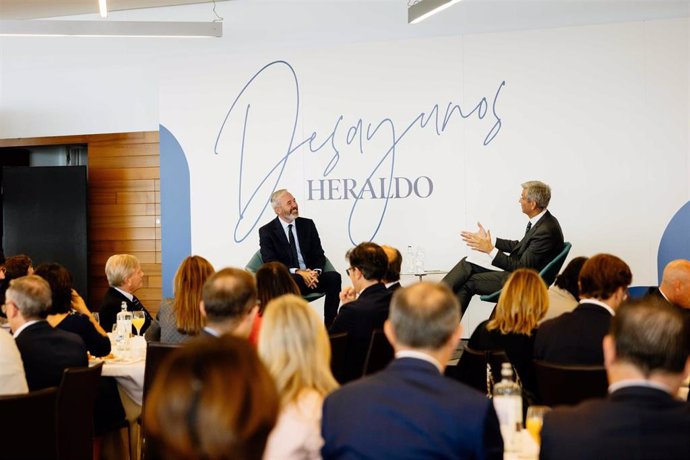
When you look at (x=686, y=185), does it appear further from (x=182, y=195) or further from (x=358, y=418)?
(x=358, y=418)

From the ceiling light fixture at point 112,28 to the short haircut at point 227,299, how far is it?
540 centimetres

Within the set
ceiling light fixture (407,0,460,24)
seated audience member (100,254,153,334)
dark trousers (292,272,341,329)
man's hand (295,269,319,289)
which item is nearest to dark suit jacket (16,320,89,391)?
seated audience member (100,254,153,334)

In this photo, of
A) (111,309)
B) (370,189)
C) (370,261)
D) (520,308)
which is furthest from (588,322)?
(370,189)

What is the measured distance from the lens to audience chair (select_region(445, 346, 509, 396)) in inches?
157

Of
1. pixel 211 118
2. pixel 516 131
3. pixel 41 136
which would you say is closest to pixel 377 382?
pixel 516 131

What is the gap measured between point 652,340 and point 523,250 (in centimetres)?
513

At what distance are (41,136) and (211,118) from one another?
267 centimetres

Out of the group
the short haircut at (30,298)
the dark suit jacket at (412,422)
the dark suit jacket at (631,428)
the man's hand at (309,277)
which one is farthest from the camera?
the man's hand at (309,277)

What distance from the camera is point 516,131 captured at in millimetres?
8094

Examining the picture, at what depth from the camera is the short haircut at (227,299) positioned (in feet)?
10.3

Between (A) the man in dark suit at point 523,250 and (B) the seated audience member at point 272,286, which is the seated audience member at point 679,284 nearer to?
(A) the man in dark suit at point 523,250

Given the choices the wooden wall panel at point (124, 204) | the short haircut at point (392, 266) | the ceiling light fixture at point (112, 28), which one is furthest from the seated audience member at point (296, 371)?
the wooden wall panel at point (124, 204)

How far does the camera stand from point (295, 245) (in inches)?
314

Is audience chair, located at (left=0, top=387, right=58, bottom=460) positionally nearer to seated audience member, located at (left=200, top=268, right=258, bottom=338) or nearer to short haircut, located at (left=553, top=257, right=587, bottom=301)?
seated audience member, located at (left=200, top=268, right=258, bottom=338)
